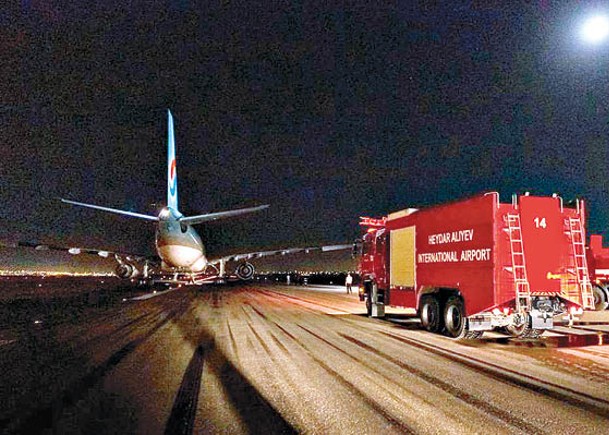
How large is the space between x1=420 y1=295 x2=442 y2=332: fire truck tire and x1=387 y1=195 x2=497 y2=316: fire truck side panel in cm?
28

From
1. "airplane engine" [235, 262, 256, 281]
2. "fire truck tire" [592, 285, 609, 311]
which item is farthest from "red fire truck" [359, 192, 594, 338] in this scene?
"airplane engine" [235, 262, 256, 281]

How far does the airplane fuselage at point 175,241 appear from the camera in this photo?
118 feet

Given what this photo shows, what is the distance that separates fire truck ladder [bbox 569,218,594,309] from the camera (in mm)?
12258

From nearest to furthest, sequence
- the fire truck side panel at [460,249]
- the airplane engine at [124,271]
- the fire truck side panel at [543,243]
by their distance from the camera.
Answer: the fire truck side panel at [460,249] < the fire truck side panel at [543,243] < the airplane engine at [124,271]

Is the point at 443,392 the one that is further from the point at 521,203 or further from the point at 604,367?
the point at 521,203

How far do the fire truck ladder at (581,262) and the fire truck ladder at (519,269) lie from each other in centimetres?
160

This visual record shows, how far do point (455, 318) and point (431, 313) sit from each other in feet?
4.14

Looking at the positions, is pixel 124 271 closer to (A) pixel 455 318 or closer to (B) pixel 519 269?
(A) pixel 455 318

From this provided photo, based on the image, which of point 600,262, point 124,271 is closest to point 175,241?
point 124,271

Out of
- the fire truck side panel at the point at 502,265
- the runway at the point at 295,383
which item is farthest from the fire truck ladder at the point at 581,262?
the fire truck side panel at the point at 502,265

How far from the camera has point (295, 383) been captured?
787 centimetres

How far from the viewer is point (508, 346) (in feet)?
39.3

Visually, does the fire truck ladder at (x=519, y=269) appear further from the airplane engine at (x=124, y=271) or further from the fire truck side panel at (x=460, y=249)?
the airplane engine at (x=124, y=271)

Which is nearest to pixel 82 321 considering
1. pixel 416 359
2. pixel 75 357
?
pixel 75 357
